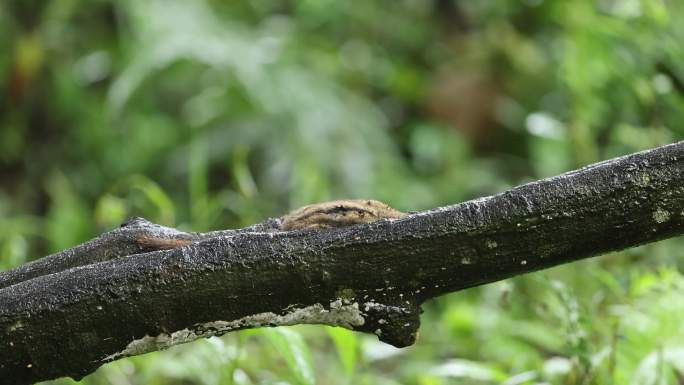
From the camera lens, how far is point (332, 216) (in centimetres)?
105

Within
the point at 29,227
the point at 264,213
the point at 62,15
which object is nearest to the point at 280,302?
the point at 264,213

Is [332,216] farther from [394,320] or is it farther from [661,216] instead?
[661,216]

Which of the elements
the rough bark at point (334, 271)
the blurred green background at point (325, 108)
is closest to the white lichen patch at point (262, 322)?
the rough bark at point (334, 271)

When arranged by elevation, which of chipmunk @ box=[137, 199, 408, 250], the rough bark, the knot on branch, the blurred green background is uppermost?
the blurred green background

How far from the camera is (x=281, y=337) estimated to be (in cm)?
146

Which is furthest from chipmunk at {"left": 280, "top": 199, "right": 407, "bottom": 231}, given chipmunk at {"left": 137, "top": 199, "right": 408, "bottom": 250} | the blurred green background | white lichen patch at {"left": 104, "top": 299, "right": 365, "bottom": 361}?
the blurred green background

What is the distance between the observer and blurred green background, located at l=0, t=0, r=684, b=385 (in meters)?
2.48

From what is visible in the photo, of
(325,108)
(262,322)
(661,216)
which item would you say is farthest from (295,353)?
(325,108)

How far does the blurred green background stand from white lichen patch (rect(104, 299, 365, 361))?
117 cm

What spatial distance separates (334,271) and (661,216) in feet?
1.25

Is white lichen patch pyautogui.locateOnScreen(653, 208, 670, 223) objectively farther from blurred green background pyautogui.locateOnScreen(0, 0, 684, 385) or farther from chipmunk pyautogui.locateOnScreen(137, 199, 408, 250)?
blurred green background pyautogui.locateOnScreen(0, 0, 684, 385)

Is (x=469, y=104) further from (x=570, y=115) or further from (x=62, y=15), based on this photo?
(x=62, y=15)

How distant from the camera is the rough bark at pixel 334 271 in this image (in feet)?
3.23

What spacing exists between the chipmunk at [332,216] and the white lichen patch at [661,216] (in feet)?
0.97
